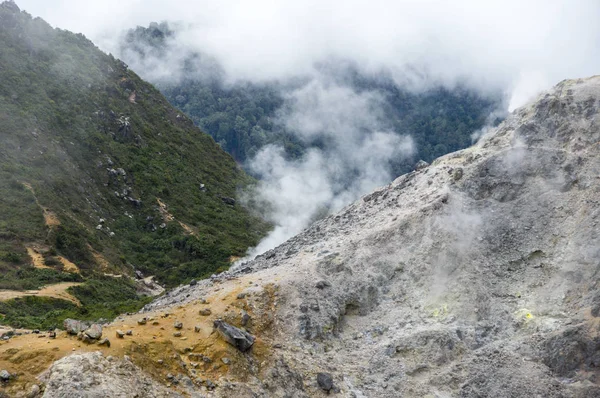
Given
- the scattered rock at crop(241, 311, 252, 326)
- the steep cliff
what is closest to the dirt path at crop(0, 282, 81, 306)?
the steep cliff

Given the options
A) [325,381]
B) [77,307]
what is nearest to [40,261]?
[77,307]

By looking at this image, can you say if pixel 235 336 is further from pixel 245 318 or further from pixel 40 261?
pixel 40 261

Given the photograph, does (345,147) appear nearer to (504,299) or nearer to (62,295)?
(62,295)

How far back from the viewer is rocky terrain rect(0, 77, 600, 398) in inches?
521

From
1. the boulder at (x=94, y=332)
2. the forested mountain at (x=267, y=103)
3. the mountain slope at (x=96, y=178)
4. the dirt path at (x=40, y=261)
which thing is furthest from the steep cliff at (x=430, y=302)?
the forested mountain at (x=267, y=103)

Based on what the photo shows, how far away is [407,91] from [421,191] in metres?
80.7

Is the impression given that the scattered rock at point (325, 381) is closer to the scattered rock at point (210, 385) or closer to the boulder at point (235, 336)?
the boulder at point (235, 336)

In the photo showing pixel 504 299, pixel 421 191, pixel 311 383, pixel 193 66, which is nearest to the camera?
pixel 311 383

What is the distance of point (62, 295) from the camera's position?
104ft

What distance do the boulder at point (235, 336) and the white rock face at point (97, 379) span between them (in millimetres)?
2217

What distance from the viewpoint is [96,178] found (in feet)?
172

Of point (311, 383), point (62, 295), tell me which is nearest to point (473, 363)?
point (311, 383)

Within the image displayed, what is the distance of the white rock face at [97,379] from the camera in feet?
37.5

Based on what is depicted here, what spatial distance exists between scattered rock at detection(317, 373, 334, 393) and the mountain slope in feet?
73.9
